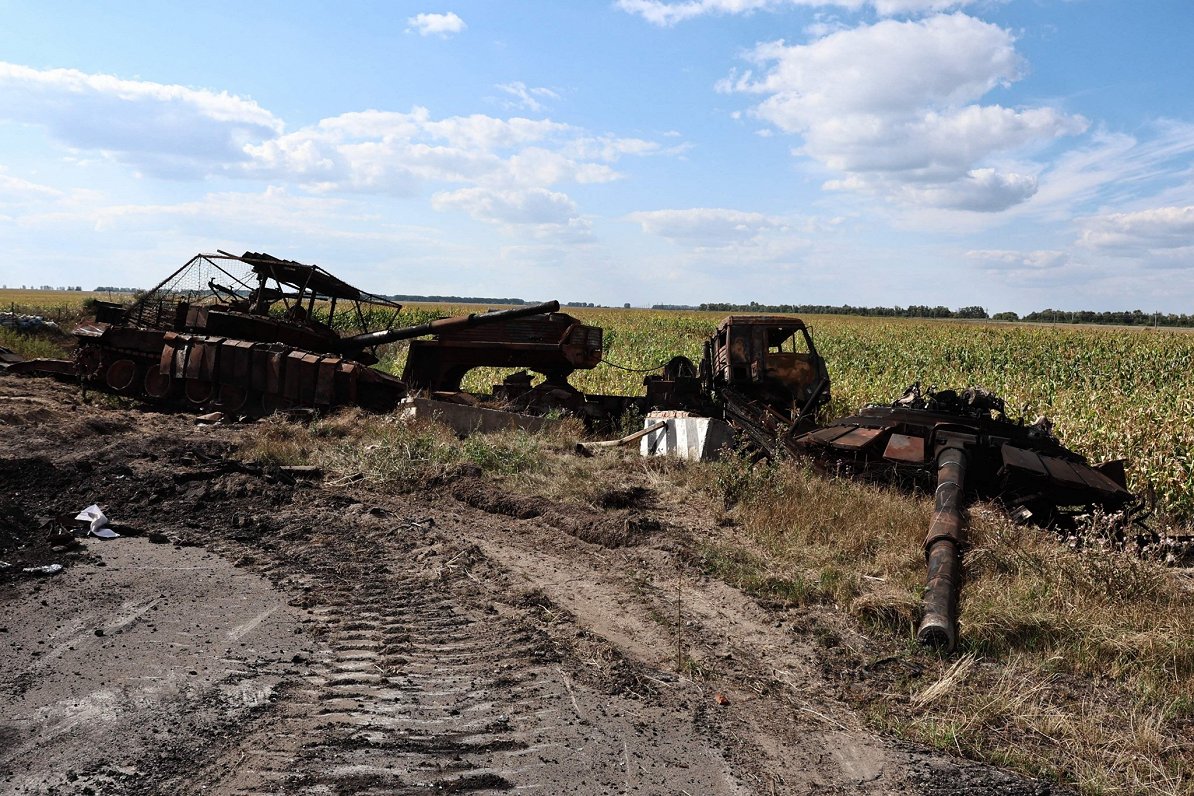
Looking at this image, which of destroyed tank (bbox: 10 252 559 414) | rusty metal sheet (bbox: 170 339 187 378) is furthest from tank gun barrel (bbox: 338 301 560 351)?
rusty metal sheet (bbox: 170 339 187 378)

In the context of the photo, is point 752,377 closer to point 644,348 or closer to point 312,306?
point 312,306

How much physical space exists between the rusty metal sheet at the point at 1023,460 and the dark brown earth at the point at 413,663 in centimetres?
294

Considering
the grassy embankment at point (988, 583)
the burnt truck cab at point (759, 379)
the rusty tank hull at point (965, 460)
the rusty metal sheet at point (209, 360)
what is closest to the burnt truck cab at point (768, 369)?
the burnt truck cab at point (759, 379)

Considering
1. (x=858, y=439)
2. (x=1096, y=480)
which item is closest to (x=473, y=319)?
(x=858, y=439)

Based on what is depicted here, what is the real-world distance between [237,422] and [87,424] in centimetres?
238

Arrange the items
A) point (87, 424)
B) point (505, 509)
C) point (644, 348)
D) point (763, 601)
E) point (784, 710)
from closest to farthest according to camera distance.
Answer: point (784, 710) < point (763, 601) < point (505, 509) < point (87, 424) < point (644, 348)

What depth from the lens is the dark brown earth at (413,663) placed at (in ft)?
12.1

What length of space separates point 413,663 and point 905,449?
5.90 meters

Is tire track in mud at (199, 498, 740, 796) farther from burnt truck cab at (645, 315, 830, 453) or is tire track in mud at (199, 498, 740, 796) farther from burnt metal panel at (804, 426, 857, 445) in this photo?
burnt truck cab at (645, 315, 830, 453)

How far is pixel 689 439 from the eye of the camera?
11.3 metres

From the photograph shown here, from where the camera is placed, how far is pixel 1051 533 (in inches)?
303

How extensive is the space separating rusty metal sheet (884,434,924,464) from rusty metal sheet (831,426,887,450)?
25 centimetres

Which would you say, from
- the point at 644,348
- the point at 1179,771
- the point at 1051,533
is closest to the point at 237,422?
the point at 1051,533

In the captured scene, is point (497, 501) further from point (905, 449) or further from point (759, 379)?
point (759, 379)
